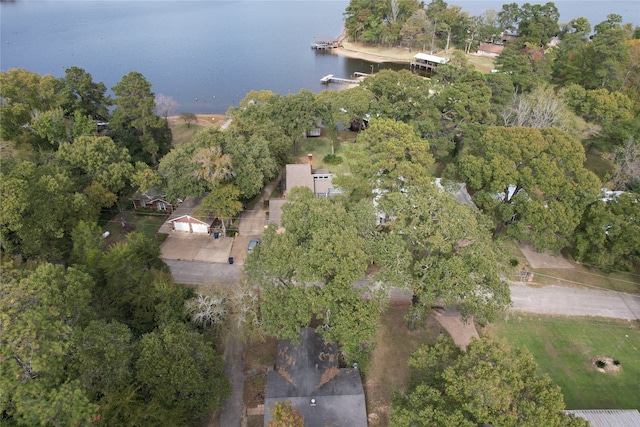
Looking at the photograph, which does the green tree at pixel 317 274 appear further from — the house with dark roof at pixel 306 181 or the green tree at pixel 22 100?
the green tree at pixel 22 100

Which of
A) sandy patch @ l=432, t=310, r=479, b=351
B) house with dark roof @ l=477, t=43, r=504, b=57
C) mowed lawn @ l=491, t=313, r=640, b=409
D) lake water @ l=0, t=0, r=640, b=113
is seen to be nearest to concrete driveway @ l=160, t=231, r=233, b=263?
sandy patch @ l=432, t=310, r=479, b=351

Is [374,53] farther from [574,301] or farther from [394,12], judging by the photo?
[574,301]

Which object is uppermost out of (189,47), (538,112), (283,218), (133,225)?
(189,47)

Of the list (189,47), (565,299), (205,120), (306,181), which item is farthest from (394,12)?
(565,299)

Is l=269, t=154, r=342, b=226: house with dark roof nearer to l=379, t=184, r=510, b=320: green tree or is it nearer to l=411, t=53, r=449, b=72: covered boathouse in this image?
l=379, t=184, r=510, b=320: green tree

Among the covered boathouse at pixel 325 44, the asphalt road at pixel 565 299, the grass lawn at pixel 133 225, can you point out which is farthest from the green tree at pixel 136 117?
the covered boathouse at pixel 325 44
